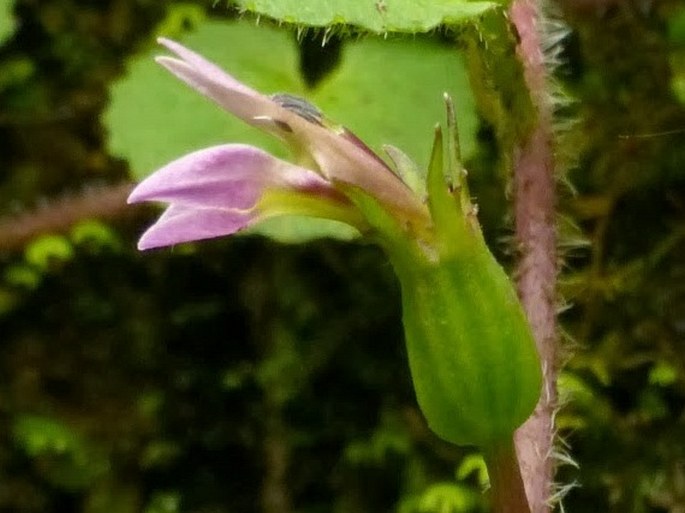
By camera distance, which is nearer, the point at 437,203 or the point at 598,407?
the point at 437,203

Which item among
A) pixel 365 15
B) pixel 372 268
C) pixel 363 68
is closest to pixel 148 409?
pixel 372 268

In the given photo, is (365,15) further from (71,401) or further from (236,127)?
(71,401)

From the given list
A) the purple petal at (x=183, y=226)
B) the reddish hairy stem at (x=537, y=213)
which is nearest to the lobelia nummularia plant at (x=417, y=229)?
the purple petal at (x=183, y=226)

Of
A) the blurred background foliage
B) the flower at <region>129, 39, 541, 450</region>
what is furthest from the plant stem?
the blurred background foliage

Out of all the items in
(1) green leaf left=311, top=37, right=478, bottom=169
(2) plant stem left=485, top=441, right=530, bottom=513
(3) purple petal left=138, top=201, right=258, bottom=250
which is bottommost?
(1) green leaf left=311, top=37, right=478, bottom=169

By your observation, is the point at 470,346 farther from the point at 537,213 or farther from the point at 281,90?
the point at 281,90

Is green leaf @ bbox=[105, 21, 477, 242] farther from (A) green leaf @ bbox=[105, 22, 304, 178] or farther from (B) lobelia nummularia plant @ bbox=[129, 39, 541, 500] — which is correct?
(B) lobelia nummularia plant @ bbox=[129, 39, 541, 500]
